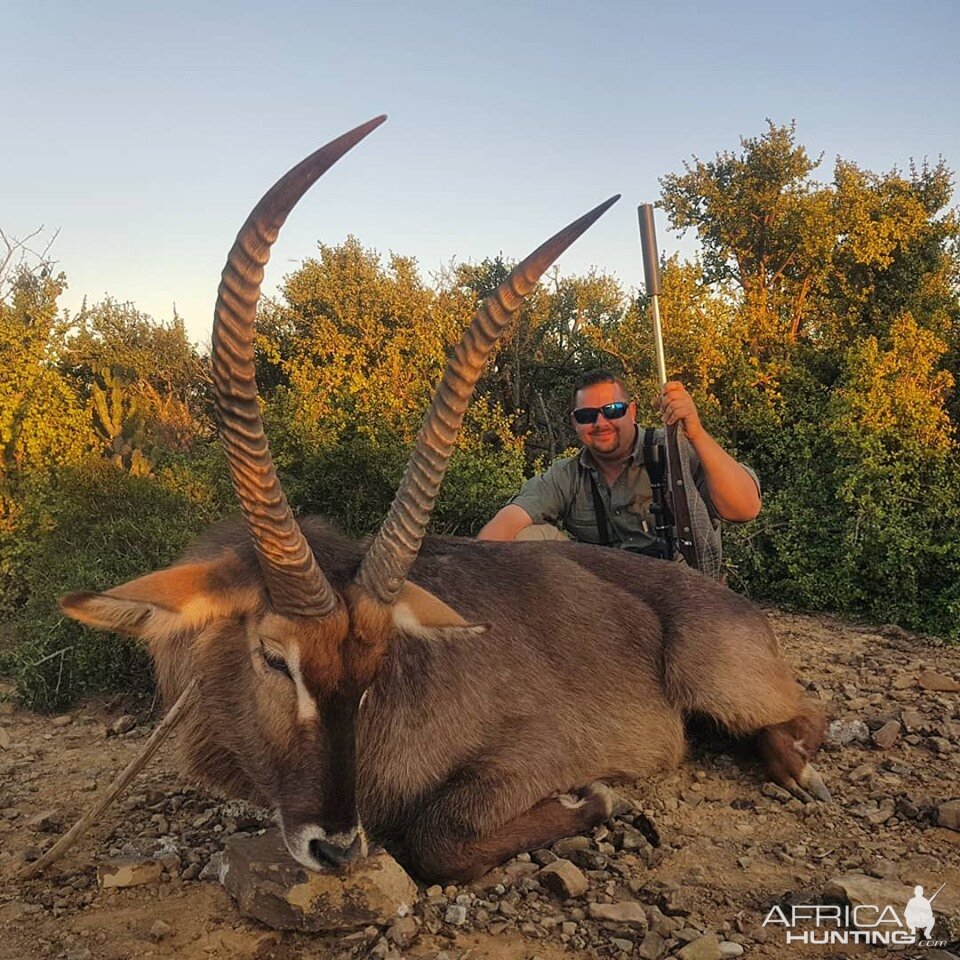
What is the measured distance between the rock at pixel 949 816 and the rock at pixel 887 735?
1.03m

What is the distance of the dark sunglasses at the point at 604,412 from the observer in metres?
7.17

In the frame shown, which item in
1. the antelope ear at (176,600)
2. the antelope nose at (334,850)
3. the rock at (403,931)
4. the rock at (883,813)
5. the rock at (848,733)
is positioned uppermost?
the antelope ear at (176,600)

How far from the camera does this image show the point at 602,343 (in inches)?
519

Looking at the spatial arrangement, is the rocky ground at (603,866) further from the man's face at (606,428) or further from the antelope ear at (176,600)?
the man's face at (606,428)

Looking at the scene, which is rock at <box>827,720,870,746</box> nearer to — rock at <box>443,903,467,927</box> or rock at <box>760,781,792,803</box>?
rock at <box>760,781,792,803</box>

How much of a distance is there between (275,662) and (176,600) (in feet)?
1.72

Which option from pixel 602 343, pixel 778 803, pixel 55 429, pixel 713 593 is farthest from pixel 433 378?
pixel 778 803

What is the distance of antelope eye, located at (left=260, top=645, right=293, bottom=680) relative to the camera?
3.79m

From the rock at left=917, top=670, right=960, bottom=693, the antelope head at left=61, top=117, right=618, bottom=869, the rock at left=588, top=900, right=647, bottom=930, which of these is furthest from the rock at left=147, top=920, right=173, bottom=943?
the rock at left=917, top=670, right=960, bottom=693

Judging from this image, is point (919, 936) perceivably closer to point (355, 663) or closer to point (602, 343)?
point (355, 663)

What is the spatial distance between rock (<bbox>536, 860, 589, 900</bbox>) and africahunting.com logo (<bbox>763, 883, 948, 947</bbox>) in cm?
73

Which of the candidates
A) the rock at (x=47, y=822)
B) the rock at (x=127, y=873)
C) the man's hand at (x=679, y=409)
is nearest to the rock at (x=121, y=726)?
the rock at (x=47, y=822)

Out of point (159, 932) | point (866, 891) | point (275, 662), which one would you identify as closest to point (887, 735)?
point (866, 891)

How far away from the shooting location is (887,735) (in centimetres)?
537
